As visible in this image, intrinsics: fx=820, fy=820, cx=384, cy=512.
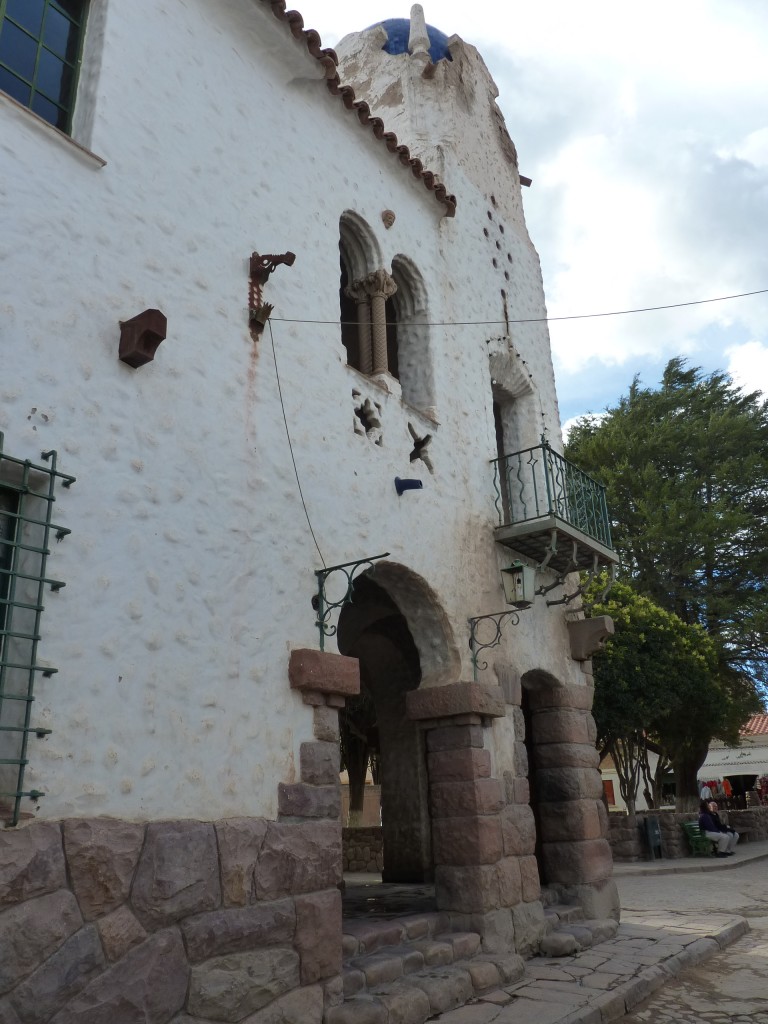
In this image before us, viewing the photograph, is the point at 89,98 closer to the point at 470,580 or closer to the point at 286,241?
the point at 286,241

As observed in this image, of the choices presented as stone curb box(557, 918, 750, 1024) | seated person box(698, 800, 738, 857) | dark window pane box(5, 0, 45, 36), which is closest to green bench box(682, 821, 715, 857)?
seated person box(698, 800, 738, 857)

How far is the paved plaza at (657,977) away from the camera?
5.25 m

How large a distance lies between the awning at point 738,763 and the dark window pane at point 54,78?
1445 inches

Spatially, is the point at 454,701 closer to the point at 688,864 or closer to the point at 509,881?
the point at 509,881

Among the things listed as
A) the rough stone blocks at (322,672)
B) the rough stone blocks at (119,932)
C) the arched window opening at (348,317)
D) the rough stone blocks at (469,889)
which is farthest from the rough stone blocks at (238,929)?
the arched window opening at (348,317)

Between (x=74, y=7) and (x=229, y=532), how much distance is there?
3.54 meters

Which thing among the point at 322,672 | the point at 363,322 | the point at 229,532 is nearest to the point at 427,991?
the point at 322,672

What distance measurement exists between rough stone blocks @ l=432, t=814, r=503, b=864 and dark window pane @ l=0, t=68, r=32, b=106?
19.5 ft

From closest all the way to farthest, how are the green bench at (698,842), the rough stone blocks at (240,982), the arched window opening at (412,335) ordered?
the rough stone blocks at (240,982)
the arched window opening at (412,335)
the green bench at (698,842)

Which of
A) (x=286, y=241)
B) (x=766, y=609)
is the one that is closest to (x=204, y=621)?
(x=286, y=241)

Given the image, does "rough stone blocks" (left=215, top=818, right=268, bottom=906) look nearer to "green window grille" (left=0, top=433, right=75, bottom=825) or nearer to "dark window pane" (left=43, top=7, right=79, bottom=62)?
"green window grille" (left=0, top=433, right=75, bottom=825)

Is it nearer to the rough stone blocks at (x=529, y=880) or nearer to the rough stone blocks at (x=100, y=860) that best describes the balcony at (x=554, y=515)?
the rough stone blocks at (x=529, y=880)

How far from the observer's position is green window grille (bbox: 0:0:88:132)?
4.80 meters

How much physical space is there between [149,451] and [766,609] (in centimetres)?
1895
